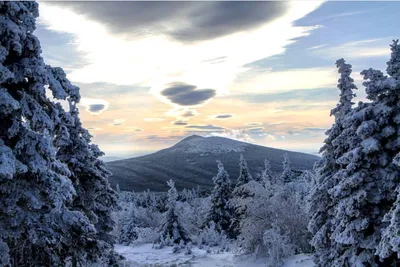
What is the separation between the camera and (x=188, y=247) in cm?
3488

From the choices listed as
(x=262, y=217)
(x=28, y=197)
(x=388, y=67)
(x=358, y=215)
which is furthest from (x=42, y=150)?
(x=262, y=217)

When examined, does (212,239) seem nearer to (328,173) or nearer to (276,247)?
(276,247)

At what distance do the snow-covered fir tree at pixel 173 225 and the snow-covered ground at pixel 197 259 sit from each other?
3140mm

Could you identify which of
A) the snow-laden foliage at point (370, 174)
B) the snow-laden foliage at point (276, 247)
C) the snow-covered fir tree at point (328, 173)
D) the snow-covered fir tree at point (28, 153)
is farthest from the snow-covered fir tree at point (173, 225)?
the snow-covered fir tree at point (28, 153)

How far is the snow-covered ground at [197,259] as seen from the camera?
955 inches

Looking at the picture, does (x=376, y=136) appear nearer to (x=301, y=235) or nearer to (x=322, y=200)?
(x=322, y=200)

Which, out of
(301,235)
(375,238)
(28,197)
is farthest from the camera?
(301,235)

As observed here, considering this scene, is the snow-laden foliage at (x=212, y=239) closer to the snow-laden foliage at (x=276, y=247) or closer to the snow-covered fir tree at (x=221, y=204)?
the snow-covered fir tree at (x=221, y=204)

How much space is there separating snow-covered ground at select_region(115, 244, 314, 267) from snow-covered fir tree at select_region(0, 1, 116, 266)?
1797cm

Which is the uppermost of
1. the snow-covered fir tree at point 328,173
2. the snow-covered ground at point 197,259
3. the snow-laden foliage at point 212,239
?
the snow-covered fir tree at point 328,173

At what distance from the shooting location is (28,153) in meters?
8.25

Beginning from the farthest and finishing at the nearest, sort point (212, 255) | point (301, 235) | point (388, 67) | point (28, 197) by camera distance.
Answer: point (212, 255) < point (301, 235) < point (388, 67) < point (28, 197)

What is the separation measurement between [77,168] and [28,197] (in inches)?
376

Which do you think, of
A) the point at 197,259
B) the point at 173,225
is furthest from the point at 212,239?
the point at 197,259
